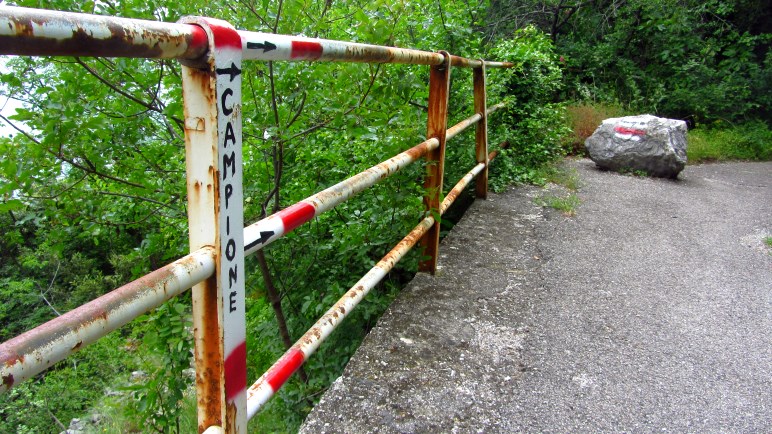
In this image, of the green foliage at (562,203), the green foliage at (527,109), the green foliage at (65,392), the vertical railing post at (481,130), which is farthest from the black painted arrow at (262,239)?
the green foliage at (65,392)

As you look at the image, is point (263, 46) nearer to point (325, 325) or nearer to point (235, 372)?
point (235, 372)

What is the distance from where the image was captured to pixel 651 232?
4055 mm

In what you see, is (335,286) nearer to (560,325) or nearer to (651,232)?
(560,325)

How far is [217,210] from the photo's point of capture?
988 mm

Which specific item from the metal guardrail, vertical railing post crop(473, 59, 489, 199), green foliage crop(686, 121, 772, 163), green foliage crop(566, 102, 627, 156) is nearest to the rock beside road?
green foliage crop(566, 102, 627, 156)

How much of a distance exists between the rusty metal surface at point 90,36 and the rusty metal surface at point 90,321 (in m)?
0.34

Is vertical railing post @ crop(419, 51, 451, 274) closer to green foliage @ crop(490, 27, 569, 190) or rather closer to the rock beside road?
green foliage @ crop(490, 27, 569, 190)

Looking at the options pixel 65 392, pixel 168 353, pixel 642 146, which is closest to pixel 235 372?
pixel 168 353

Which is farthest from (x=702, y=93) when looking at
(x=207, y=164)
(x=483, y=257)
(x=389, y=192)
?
(x=207, y=164)

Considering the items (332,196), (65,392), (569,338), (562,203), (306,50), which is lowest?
(65,392)

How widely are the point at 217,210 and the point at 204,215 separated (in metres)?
0.03

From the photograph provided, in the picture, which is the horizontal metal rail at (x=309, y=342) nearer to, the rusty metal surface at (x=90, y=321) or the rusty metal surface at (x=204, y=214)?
the rusty metal surface at (x=204, y=214)

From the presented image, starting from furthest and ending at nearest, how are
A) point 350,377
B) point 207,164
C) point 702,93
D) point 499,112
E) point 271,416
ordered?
1. point 702,93
2. point 499,112
3. point 271,416
4. point 350,377
5. point 207,164

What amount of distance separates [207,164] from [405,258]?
2.03m
